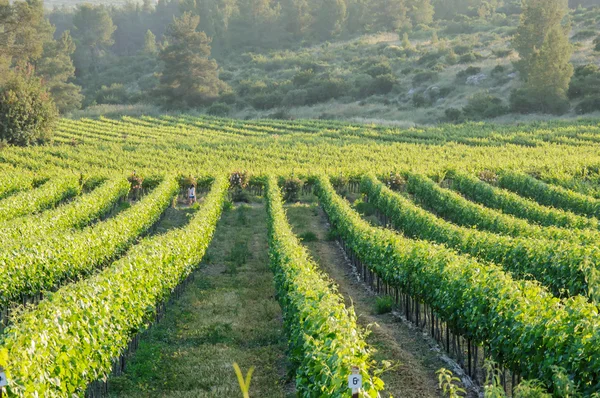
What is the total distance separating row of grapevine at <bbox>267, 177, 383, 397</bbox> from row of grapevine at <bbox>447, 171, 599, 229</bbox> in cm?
1136

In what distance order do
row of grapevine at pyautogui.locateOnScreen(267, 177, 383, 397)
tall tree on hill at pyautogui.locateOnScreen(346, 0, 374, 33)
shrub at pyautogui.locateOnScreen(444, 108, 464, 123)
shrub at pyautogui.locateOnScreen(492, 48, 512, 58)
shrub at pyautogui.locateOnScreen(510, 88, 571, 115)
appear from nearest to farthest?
row of grapevine at pyautogui.locateOnScreen(267, 177, 383, 397) < shrub at pyautogui.locateOnScreen(510, 88, 571, 115) < shrub at pyautogui.locateOnScreen(444, 108, 464, 123) < shrub at pyautogui.locateOnScreen(492, 48, 512, 58) < tall tree on hill at pyautogui.locateOnScreen(346, 0, 374, 33)

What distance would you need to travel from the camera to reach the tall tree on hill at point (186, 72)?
85750 mm

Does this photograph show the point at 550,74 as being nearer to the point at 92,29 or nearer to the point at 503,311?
the point at 503,311

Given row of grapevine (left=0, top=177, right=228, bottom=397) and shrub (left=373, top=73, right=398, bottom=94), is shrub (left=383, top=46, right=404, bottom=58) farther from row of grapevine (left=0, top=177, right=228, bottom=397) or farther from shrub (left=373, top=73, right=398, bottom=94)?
row of grapevine (left=0, top=177, right=228, bottom=397)

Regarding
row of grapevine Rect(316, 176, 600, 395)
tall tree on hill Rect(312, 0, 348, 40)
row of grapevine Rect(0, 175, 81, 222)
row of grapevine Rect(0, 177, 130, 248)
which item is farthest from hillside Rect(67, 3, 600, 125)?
row of grapevine Rect(316, 176, 600, 395)

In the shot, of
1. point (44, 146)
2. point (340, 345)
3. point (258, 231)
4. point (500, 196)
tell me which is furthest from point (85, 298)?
point (44, 146)

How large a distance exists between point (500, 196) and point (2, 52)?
173 feet

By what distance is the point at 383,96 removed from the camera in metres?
83.0

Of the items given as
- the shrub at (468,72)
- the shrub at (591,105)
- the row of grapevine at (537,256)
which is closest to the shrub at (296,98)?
the shrub at (468,72)

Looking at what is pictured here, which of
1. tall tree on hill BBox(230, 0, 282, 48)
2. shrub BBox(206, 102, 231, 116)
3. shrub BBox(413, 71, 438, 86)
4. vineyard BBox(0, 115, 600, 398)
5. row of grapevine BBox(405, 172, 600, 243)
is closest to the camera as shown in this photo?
vineyard BBox(0, 115, 600, 398)

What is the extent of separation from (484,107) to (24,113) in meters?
44.9

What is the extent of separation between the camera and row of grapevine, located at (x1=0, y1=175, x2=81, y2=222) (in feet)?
A: 92.0

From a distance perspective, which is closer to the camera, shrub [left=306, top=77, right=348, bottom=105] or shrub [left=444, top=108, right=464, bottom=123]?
shrub [left=444, top=108, right=464, bottom=123]

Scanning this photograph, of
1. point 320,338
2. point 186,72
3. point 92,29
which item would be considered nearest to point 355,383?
point 320,338
